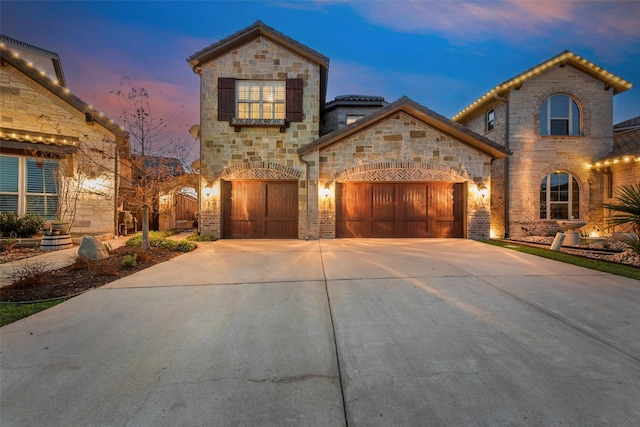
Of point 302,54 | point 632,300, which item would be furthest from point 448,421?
point 302,54

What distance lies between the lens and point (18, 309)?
11.0 feet

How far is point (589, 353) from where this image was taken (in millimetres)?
2408

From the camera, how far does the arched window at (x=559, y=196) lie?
470 inches

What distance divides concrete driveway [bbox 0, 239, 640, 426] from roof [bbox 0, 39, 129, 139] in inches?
320

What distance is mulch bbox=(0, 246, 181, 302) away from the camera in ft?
12.7

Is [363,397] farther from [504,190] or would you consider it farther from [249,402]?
[504,190]

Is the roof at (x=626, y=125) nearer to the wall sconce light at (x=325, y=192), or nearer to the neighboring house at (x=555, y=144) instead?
the neighboring house at (x=555, y=144)

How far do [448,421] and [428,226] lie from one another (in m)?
9.84

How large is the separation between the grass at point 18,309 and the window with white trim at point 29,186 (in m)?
7.55

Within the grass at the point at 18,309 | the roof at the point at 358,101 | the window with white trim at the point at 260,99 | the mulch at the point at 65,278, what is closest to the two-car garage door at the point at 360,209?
the window with white trim at the point at 260,99

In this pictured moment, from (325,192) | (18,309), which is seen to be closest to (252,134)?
(325,192)

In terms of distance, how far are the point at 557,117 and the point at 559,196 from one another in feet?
11.8

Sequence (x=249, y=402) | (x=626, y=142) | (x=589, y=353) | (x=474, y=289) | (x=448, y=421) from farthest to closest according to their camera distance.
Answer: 1. (x=626, y=142)
2. (x=474, y=289)
3. (x=589, y=353)
4. (x=249, y=402)
5. (x=448, y=421)

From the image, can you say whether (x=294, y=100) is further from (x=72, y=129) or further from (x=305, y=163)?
(x=72, y=129)
